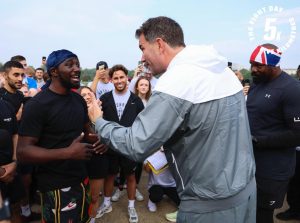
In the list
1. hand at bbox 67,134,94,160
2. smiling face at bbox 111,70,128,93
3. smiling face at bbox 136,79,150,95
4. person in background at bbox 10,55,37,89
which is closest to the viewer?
hand at bbox 67,134,94,160

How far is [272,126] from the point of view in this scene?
2.76 metres

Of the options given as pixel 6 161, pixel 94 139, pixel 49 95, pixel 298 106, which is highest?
pixel 49 95

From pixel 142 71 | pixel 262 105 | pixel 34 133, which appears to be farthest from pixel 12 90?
pixel 262 105

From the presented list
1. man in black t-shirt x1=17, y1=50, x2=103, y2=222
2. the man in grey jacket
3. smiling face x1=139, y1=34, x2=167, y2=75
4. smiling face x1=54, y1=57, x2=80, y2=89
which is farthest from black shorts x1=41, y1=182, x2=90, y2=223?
smiling face x1=139, y1=34, x2=167, y2=75

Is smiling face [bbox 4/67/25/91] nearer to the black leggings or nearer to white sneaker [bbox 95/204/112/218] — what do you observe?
white sneaker [bbox 95/204/112/218]

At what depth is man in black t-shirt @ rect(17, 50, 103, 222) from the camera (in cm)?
234

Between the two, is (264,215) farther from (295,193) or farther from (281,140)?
(295,193)

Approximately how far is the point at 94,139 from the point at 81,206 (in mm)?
675

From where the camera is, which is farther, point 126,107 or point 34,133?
point 126,107

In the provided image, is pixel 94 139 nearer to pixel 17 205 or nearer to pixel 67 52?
pixel 67 52

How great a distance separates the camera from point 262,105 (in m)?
2.75

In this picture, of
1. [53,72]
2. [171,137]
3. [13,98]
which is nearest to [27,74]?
[13,98]

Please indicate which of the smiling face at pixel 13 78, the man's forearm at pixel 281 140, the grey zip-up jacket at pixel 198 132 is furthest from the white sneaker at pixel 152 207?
the smiling face at pixel 13 78

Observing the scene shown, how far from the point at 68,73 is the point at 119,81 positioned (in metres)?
A: 1.82
